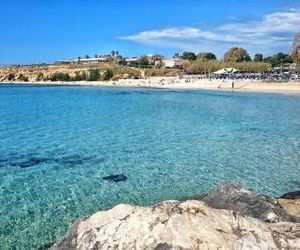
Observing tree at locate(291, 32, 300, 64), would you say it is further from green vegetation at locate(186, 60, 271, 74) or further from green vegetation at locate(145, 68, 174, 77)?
green vegetation at locate(145, 68, 174, 77)

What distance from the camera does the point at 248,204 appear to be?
10.0 m

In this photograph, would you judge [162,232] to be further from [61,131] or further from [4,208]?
[61,131]

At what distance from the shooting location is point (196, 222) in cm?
618

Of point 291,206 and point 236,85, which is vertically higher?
point 291,206

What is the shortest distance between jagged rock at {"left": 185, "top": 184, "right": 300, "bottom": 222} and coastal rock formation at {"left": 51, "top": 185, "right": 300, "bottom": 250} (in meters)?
2.31

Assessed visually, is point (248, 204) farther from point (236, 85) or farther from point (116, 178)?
point (236, 85)

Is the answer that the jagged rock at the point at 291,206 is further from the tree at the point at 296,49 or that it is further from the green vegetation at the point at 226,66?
the green vegetation at the point at 226,66

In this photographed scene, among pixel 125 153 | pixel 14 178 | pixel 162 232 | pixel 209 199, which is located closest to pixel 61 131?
pixel 125 153

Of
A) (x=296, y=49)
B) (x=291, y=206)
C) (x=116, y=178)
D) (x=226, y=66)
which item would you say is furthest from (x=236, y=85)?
(x=291, y=206)

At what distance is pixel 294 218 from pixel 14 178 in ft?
49.4

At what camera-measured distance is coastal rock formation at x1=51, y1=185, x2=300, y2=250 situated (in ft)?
19.6

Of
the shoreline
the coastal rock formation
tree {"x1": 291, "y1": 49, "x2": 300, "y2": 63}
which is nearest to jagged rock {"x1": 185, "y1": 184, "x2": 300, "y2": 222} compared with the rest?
the coastal rock formation

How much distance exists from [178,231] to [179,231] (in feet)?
0.04

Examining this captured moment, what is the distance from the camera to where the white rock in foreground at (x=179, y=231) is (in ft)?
19.5
